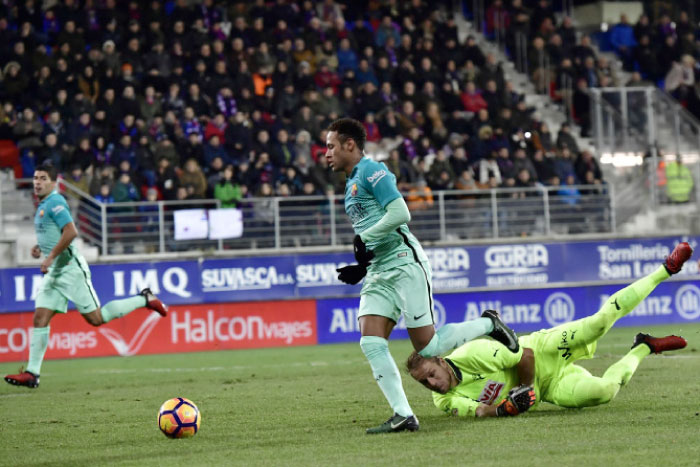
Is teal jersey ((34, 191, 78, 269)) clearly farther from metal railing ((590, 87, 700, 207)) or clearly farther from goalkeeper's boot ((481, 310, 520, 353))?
metal railing ((590, 87, 700, 207))

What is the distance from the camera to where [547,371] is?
876cm

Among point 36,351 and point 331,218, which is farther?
point 331,218

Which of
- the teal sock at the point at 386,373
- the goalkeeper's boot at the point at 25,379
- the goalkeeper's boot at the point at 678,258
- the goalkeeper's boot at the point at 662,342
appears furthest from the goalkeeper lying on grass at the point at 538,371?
the goalkeeper's boot at the point at 25,379

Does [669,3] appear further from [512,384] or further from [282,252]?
[512,384]

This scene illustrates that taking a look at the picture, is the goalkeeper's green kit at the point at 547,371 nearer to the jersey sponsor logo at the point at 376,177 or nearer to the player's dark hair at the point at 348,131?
the jersey sponsor logo at the point at 376,177

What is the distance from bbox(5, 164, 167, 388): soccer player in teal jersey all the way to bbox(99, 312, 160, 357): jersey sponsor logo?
5777 millimetres

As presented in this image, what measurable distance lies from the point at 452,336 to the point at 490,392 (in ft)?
2.99

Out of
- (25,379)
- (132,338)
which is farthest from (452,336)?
(132,338)

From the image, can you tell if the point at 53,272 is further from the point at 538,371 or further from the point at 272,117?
the point at 272,117

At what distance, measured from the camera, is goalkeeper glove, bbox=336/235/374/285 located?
7777 mm

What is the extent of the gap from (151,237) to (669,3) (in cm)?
1647

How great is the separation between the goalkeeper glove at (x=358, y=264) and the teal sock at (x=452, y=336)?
0.70m

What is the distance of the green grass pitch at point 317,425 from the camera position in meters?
6.85

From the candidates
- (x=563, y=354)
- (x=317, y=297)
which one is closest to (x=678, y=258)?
(x=563, y=354)
